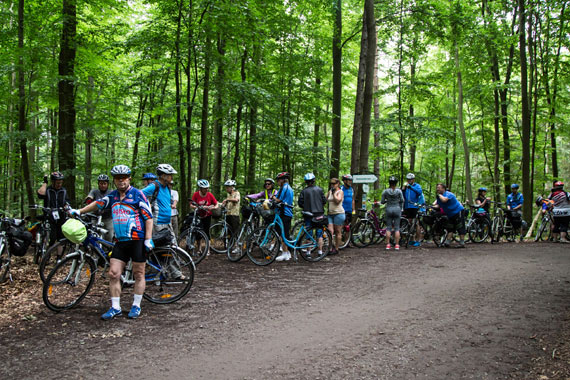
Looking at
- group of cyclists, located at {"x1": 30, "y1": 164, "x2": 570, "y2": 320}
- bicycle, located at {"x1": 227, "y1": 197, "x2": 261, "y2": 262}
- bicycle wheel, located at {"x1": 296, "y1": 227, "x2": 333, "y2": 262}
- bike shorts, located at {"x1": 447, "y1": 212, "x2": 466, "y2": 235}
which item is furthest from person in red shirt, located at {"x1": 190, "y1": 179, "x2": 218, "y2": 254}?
bike shorts, located at {"x1": 447, "y1": 212, "x2": 466, "y2": 235}

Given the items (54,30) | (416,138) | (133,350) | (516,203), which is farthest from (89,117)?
(516,203)

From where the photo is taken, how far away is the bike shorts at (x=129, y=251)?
5289 mm

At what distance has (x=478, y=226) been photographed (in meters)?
13.3

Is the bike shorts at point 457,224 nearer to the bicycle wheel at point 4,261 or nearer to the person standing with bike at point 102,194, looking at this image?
the person standing with bike at point 102,194

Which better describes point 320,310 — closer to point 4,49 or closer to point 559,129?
point 4,49

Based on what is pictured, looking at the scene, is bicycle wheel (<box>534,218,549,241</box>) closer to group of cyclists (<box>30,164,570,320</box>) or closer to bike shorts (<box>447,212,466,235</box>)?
group of cyclists (<box>30,164,570,320</box>)

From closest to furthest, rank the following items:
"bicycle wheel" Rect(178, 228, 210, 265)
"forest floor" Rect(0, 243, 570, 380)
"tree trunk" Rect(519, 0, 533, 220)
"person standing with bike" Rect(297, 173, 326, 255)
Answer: "forest floor" Rect(0, 243, 570, 380) → "bicycle wheel" Rect(178, 228, 210, 265) → "person standing with bike" Rect(297, 173, 326, 255) → "tree trunk" Rect(519, 0, 533, 220)

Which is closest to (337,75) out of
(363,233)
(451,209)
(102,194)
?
(363,233)

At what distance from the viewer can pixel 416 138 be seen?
15.7 metres

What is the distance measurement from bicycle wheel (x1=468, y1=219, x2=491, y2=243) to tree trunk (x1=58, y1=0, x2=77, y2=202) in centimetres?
1265

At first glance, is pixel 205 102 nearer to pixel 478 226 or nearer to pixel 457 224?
pixel 457 224

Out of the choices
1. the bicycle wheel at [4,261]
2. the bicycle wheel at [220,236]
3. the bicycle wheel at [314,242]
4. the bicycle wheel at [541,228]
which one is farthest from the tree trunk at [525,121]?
the bicycle wheel at [4,261]

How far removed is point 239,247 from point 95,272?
423 centimetres

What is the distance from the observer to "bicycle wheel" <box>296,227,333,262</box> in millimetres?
9648
